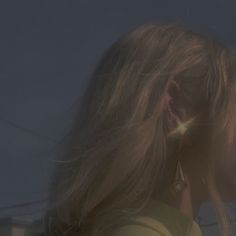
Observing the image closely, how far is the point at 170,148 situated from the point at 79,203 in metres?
0.21

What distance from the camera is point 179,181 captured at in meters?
1.18

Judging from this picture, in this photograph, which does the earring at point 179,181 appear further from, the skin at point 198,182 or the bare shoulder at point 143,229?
the bare shoulder at point 143,229

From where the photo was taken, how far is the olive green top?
1033 millimetres

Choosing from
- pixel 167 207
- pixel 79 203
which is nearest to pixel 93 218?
pixel 79 203

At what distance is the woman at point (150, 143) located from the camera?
1.10 meters

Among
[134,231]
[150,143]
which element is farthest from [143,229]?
[150,143]

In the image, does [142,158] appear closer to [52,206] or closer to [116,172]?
[116,172]

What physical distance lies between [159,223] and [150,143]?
0.15 metres

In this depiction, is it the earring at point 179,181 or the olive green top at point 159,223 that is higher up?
the earring at point 179,181

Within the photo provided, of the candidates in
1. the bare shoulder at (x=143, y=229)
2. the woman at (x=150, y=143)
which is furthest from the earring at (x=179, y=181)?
the bare shoulder at (x=143, y=229)

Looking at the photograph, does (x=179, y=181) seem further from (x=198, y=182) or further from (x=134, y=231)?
(x=134, y=231)

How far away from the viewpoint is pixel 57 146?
1305 mm

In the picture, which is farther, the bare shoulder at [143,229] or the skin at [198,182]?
the skin at [198,182]

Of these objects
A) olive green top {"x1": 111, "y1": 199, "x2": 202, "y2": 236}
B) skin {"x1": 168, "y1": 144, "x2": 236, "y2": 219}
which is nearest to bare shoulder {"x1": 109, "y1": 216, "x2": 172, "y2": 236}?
olive green top {"x1": 111, "y1": 199, "x2": 202, "y2": 236}
